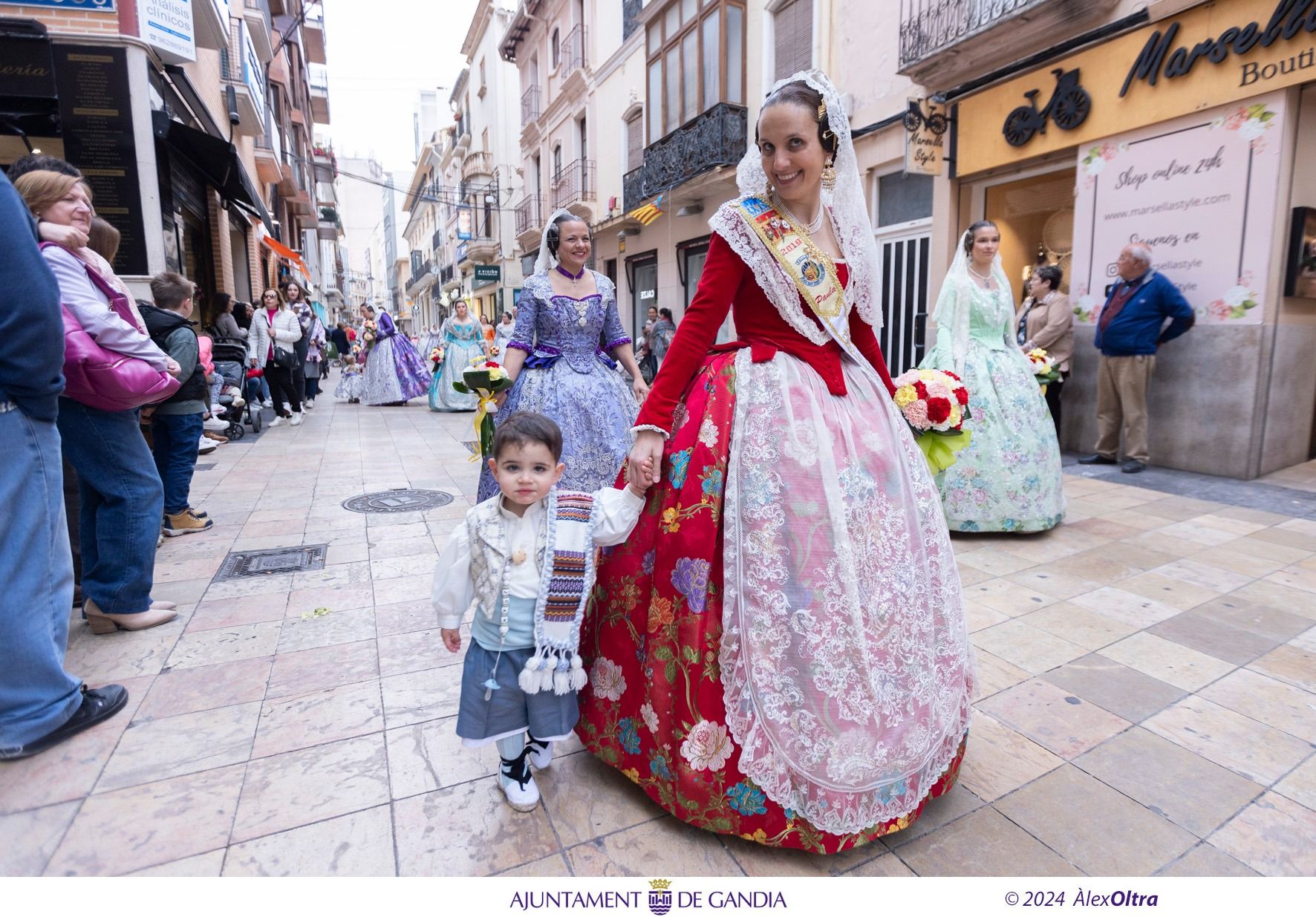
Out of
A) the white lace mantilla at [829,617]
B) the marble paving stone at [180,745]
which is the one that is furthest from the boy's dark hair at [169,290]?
the white lace mantilla at [829,617]

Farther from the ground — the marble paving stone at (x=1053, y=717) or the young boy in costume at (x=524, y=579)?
the young boy in costume at (x=524, y=579)

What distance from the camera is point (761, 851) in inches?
73.4

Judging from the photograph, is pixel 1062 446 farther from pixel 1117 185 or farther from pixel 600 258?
pixel 600 258

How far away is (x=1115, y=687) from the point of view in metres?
2.73

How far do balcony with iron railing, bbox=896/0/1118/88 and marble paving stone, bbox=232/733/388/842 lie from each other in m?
8.39

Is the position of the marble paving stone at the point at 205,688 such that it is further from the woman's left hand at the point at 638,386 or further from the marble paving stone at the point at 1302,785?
the marble paving stone at the point at 1302,785

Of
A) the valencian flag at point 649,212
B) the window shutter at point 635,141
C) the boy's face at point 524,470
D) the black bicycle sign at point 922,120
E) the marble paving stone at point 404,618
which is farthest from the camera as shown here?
the window shutter at point 635,141

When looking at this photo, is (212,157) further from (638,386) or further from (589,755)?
(589,755)

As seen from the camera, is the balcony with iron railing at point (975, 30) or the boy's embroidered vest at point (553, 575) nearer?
the boy's embroidered vest at point (553, 575)

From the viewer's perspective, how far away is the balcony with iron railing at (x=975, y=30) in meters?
7.08

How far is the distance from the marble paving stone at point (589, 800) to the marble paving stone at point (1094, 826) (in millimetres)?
1021

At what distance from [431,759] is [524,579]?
2.54ft

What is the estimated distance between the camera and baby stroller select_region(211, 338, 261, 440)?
881cm

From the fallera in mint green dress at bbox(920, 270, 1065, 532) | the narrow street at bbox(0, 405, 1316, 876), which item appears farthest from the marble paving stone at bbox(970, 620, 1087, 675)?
the fallera in mint green dress at bbox(920, 270, 1065, 532)
